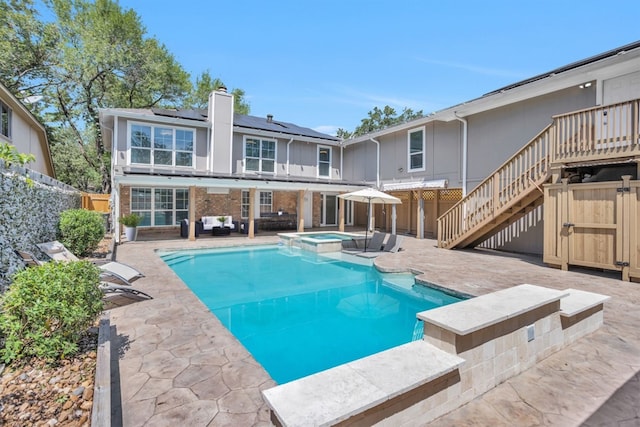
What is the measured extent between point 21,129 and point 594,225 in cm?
1982

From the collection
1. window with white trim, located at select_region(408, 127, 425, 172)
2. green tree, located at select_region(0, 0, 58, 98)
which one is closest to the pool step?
window with white trim, located at select_region(408, 127, 425, 172)

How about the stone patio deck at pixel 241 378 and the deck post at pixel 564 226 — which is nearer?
the stone patio deck at pixel 241 378

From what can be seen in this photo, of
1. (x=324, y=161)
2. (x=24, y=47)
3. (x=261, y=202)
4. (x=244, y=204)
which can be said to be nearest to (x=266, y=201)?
(x=261, y=202)

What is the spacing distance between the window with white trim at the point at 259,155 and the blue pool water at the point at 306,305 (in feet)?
25.5

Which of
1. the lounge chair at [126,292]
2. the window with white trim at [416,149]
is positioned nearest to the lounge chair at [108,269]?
the lounge chair at [126,292]

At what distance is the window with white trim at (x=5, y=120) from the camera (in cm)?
1070

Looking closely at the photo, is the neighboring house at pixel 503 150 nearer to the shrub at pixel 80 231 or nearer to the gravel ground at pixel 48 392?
the gravel ground at pixel 48 392

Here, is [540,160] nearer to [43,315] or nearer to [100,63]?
[43,315]

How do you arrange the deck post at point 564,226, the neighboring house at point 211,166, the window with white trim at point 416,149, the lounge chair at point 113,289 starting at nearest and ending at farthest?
the lounge chair at point 113,289 → the deck post at point 564,226 → the neighboring house at point 211,166 → the window with white trim at point 416,149

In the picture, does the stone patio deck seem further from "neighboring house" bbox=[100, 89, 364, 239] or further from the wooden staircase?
"neighboring house" bbox=[100, 89, 364, 239]

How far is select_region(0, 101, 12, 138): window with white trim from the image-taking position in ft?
35.1

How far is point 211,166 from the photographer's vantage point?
15.9 metres

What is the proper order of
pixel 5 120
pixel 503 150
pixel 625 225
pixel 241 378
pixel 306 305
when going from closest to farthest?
pixel 241 378, pixel 306 305, pixel 625 225, pixel 5 120, pixel 503 150

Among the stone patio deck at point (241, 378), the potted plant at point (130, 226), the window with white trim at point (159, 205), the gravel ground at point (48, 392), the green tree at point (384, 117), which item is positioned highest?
the green tree at point (384, 117)
